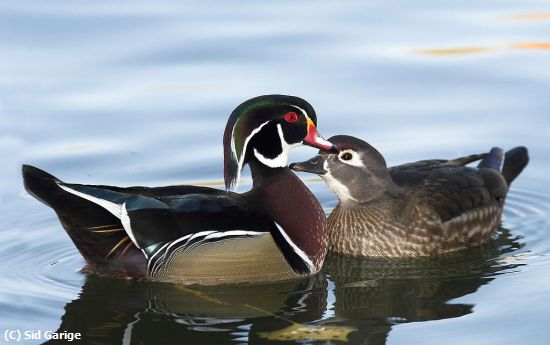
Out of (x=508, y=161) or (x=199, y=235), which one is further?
(x=508, y=161)

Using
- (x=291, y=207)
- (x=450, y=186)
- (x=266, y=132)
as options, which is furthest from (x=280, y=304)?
(x=450, y=186)

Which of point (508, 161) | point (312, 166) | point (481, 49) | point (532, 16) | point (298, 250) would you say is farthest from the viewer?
point (532, 16)

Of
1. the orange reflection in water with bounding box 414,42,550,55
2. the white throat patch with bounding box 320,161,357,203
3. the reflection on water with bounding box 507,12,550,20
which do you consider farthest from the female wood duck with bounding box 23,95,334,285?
the reflection on water with bounding box 507,12,550,20

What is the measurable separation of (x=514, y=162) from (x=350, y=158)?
1.57 metres

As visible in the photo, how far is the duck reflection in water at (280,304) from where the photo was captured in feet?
26.0

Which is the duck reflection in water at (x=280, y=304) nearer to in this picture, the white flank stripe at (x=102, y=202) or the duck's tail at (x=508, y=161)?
the white flank stripe at (x=102, y=202)

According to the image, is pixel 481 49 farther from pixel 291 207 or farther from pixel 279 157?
Answer: pixel 291 207

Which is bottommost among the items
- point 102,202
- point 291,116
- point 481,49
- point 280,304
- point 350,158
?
point 280,304

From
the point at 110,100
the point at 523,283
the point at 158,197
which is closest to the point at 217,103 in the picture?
the point at 110,100

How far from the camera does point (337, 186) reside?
9711 millimetres

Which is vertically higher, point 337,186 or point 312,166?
point 312,166

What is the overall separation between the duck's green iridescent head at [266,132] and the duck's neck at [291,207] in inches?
4.0

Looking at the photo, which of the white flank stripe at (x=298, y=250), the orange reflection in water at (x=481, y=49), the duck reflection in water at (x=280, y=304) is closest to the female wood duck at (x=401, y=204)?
the duck reflection in water at (x=280, y=304)

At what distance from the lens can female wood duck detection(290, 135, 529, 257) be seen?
9.52 meters
